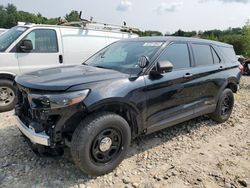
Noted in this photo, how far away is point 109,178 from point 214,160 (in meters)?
1.63

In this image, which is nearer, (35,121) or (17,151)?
(35,121)

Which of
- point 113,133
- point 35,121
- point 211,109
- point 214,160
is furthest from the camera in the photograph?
point 211,109

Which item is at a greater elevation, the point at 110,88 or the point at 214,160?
the point at 110,88

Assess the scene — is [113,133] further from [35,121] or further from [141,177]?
[35,121]

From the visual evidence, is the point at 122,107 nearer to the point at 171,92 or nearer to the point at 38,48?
the point at 171,92

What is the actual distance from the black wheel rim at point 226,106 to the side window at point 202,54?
93 centimetres

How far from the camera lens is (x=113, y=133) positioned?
3.43m

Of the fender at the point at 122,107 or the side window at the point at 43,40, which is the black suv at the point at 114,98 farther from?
the side window at the point at 43,40

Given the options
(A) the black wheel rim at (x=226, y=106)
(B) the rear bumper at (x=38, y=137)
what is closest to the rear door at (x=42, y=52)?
(B) the rear bumper at (x=38, y=137)

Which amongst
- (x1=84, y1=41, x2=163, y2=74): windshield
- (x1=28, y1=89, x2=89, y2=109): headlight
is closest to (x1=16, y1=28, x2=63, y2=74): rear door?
(x1=84, y1=41, x2=163, y2=74): windshield

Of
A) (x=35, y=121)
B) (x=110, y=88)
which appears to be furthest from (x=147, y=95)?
(x=35, y=121)

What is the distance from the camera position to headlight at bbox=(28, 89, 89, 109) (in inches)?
117

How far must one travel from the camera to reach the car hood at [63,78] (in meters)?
3.08

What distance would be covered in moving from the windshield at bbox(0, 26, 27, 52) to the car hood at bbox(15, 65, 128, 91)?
2663mm
